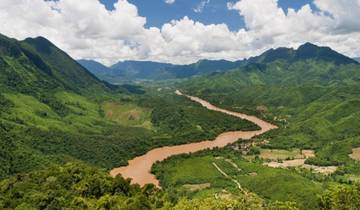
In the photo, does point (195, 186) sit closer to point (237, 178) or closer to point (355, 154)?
point (237, 178)

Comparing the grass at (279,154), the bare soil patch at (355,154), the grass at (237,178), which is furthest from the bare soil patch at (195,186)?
the bare soil patch at (355,154)

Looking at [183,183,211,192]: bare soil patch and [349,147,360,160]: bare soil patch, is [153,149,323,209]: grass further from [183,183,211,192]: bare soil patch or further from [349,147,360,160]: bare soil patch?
[349,147,360,160]: bare soil patch

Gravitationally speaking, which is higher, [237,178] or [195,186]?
[237,178]

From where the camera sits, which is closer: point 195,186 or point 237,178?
point 195,186

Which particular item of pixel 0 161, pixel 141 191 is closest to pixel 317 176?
pixel 141 191

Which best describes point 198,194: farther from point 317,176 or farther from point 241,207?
point 241,207

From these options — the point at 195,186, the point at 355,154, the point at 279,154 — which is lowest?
the point at 195,186

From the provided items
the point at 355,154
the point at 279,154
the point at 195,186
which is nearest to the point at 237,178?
the point at 195,186

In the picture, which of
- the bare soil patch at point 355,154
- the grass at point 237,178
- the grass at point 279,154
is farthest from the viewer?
the grass at point 279,154

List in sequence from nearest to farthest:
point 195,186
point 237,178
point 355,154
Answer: point 195,186, point 237,178, point 355,154

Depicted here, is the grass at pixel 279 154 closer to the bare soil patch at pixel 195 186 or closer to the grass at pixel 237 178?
the grass at pixel 237 178

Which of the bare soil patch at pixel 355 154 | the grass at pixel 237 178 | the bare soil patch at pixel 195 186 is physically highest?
the bare soil patch at pixel 355 154
